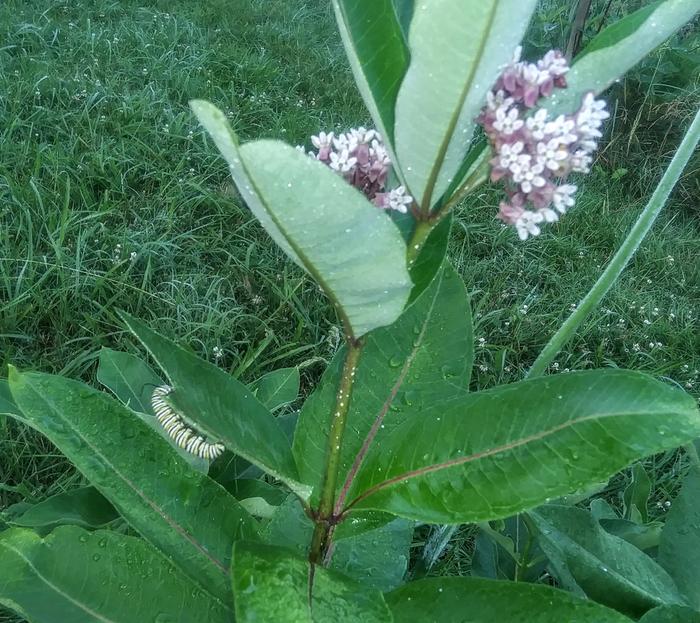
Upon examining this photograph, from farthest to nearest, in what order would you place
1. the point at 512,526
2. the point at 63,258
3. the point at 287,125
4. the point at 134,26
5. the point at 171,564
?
the point at 134,26, the point at 287,125, the point at 63,258, the point at 512,526, the point at 171,564

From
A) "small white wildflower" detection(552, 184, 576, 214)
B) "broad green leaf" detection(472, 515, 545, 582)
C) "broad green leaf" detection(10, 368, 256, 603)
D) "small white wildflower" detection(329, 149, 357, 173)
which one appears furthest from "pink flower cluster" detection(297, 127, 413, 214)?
"broad green leaf" detection(472, 515, 545, 582)

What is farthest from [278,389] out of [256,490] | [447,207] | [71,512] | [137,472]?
[447,207]

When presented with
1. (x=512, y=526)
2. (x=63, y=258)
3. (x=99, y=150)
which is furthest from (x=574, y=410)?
(x=99, y=150)

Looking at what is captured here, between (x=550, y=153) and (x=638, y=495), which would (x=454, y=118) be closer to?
(x=550, y=153)

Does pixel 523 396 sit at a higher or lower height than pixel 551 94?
lower

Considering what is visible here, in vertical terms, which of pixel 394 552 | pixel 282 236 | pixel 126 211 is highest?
pixel 282 236

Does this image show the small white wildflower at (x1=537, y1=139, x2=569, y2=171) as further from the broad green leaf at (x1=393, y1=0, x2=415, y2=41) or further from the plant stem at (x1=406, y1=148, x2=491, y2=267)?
the broad green leaf at (x1=393, y1=0, x2=415, y2=41)

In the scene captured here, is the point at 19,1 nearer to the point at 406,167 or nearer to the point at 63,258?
the point at 63,258
